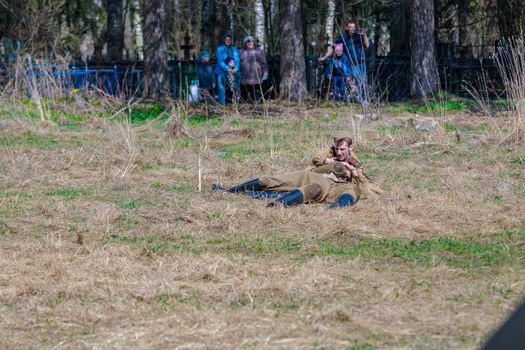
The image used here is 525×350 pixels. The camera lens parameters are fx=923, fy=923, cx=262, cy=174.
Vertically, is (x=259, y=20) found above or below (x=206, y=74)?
above

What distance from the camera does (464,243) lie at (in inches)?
262

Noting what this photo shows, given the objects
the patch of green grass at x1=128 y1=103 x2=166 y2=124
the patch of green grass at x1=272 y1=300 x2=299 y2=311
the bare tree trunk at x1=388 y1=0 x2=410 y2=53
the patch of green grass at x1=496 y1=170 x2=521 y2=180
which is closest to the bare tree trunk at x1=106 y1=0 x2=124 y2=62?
the bare tree trunk at x1=388 y1=0 x2=410 y2=53

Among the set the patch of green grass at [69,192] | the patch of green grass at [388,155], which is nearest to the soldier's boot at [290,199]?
the patch of green grass at [69,192]

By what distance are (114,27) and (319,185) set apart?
20.1 meters

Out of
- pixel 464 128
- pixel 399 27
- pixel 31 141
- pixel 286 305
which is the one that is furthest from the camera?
pixel 399 27

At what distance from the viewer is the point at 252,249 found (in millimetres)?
6656

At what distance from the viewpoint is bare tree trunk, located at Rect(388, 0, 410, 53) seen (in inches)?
951

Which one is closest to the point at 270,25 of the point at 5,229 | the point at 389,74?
the point at 389,74

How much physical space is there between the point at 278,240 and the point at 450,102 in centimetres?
1150

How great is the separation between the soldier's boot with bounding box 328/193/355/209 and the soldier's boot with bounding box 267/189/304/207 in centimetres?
30

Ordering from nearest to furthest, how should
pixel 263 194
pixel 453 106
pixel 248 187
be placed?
pixel 263 194, pixel 248 187, pixel 453 106

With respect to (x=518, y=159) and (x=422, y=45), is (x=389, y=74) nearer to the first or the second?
(x=422, y=45)

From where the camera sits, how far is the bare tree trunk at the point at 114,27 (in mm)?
27094

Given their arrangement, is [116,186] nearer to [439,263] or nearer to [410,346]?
[439,263]
